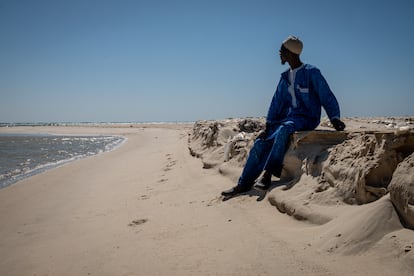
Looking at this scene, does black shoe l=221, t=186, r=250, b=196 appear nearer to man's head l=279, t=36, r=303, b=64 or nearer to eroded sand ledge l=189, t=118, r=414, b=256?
eroded sand ledge l=189, t=118, r=414, b=256

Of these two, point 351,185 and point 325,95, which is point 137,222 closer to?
point 351,185

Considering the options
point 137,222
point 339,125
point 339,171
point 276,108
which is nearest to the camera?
point 339,171

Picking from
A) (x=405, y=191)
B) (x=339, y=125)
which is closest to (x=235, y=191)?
(x=339, y=125)

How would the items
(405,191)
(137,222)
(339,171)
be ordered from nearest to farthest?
(405,191)
(339,171)
(137,222)

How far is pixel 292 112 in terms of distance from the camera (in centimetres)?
382

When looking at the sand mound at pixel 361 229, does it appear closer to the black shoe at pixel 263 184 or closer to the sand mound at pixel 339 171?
the sand mound at pixel 339 171

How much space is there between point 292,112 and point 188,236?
1.87 meters

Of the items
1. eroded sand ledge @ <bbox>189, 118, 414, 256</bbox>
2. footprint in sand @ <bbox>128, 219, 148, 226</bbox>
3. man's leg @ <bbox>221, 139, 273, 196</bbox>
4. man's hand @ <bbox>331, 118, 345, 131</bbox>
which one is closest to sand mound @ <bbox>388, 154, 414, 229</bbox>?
eroded sand ledge @ <bbox>189, 118, 414, 256</bbox>

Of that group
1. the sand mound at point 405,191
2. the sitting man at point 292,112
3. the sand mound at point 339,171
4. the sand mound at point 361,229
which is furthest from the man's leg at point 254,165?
the sand mound at point 405,191

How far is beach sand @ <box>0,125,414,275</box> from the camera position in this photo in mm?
1923

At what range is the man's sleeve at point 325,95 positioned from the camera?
359 cm

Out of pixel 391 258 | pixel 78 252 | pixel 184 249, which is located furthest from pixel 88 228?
pixel 391 258

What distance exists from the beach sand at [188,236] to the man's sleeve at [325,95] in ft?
3.86

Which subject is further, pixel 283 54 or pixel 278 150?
pixel 283 54
